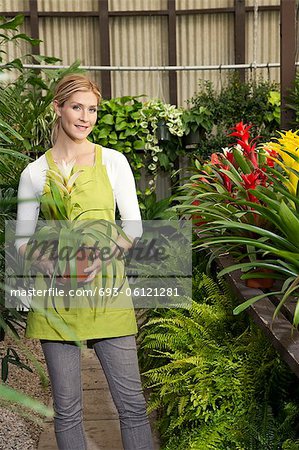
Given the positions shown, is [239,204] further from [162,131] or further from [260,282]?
[162,131]

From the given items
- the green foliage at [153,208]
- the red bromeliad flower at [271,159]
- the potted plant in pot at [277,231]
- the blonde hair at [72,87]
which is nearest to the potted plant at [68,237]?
the blonde hair at [72,87]

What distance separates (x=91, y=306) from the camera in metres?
2.28

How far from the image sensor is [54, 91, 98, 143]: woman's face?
2275 millimetres

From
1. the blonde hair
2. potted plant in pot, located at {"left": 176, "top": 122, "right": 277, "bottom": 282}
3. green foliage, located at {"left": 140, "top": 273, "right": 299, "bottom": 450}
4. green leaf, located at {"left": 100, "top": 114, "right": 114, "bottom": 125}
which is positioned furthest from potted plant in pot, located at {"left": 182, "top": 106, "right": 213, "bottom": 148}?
the blonde hair

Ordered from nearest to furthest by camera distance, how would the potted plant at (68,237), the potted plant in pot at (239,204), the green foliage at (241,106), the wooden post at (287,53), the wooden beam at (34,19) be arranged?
1. the potted plant at (68,237)
2. the potted plant in pot at (239,204)
3. the wooden post at (287,53)
4. the green foliage at (241,106)
5. the wooden beam at (34,19)

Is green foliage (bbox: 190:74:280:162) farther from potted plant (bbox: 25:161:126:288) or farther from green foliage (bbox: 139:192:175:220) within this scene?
potted plant (bbox: 25:161:126:288)

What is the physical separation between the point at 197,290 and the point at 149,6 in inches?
217

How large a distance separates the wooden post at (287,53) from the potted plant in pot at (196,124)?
2.38m

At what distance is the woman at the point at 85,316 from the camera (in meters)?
2.27

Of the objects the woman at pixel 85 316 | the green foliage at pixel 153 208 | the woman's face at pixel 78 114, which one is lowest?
the green foliage at pixel 153 208

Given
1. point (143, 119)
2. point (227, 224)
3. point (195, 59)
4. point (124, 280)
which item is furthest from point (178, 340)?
point (195, 59)

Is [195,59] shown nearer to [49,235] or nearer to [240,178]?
[240,178]

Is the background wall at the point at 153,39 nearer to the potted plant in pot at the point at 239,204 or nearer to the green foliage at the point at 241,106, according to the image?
the green foliage at the point at 241,106

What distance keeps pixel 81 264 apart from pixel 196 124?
504 cm
